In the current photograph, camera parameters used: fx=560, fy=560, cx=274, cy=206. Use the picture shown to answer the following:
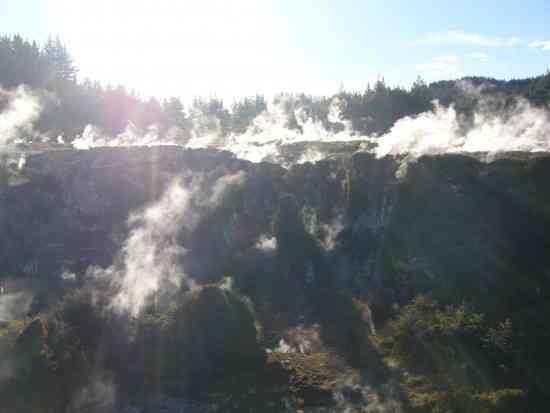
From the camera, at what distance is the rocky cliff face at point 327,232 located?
→ 22328 mm

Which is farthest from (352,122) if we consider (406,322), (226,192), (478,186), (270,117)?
(406,322)

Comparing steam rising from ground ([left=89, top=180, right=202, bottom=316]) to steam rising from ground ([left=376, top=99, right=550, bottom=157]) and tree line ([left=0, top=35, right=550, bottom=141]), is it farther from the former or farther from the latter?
tree line ([left=0, top=35, right=550, bottom=141])

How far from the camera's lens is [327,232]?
29.2 meters

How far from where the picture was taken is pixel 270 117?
271 ft

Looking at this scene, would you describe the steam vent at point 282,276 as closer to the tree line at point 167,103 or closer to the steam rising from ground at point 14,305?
the steam rising from ground at point 14,305

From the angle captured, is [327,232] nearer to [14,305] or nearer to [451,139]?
[451,139]

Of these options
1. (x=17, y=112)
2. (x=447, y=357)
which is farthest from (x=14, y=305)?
(x=17, y=112)

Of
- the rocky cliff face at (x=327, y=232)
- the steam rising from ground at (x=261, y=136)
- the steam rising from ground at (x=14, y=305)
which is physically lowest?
the steam rising from ground at (x=14, y=305)

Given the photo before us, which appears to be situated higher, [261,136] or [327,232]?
[261,136]

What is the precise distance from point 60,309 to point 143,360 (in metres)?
4.35

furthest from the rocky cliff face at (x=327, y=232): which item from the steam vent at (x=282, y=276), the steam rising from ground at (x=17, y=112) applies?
the steam rising from ground at (x=17, y=112)

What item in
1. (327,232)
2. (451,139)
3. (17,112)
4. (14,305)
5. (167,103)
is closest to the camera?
(14,305)

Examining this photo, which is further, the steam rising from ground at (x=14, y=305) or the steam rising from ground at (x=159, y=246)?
the steam rising from ground at (x=14, y=305)

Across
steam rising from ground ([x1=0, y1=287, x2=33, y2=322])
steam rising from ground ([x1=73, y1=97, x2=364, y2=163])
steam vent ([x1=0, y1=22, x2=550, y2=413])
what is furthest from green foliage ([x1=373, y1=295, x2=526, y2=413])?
steam rising from ground ([x1=73, y1=97, x2=364, y2=163])
